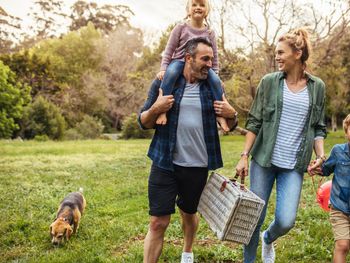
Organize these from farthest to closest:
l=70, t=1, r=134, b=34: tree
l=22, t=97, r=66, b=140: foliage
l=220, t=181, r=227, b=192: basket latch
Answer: l=70, t=1, r=134, b=34: tree → l=22, t=97, r=66, b=140: foliage → l=220, t=181, r=227, b=192: basket latch

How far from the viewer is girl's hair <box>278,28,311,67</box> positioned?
3707mm

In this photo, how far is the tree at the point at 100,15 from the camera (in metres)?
54.0

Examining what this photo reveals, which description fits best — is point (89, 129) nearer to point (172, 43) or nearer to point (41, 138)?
point (41, 138)

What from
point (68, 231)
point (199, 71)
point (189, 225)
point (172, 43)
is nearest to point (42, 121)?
point (68, 231)

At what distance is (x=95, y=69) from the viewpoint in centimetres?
3722

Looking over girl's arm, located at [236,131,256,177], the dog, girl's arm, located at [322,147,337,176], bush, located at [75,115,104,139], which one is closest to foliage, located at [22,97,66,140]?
bush, located at [75,115,104,139]

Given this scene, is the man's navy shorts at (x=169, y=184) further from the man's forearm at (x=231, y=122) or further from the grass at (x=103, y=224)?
the grass at (x=103, y=224)

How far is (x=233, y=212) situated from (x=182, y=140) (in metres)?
0.67

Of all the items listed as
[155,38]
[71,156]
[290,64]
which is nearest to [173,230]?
[290,64]

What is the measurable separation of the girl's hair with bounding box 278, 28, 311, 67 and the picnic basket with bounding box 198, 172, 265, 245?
1.22m

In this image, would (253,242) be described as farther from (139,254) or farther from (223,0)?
(223,0)

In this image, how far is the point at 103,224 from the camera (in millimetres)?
5980

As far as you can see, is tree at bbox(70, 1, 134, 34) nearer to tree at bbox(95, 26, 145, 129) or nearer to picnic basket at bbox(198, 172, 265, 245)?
tree at bbox(95, 26, 145, 129)

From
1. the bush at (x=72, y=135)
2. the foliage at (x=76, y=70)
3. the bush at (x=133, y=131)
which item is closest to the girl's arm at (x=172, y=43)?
the bush at (x=72, y=135)
